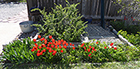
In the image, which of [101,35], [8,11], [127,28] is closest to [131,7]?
[127,28]

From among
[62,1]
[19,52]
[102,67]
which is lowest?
[102,67]

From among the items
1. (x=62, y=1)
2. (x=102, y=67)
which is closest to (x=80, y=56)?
(x=102, y=67)

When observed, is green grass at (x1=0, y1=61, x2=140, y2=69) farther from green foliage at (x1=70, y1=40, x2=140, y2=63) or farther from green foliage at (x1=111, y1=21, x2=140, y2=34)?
green foliage at (x1=111, y1=21, x2=140, y2=34)

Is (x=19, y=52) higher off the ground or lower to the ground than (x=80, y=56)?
higher

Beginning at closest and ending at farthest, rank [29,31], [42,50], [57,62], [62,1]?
[42,50] → [57,62] → [29,31] → [62,1]

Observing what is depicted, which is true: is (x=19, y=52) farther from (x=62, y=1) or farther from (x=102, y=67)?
(x=62, y=1)

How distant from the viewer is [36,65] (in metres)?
2.95

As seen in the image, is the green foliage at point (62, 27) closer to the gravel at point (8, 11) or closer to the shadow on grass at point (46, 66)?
the shadow on grass at point (46, 66)

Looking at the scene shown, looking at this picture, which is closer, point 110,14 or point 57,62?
point 57,62

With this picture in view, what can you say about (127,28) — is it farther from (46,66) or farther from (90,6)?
(46,66)

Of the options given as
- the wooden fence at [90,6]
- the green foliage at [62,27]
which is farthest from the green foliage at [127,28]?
the green foliage at [62,27]

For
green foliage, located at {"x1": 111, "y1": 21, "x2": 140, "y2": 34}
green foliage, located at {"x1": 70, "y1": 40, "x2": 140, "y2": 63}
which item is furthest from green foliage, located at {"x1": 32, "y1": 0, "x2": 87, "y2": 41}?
green foliage, located at {"x1": 111, "y1": 21, "x2": 140, "y2": 34}

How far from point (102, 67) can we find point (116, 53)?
648mm

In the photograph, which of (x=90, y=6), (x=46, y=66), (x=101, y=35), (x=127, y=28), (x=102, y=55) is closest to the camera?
(x=46, y=66)
